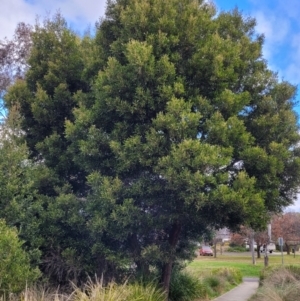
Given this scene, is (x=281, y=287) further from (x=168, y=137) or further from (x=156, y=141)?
(x=156, y=141)

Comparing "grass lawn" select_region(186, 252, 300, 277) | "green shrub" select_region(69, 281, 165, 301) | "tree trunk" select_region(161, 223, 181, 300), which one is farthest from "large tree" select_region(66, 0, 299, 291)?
"grass lawn" select_region(186, 252, 300, 277)

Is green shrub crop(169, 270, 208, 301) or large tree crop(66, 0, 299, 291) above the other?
large tree crop(66, 0, 299, 291)

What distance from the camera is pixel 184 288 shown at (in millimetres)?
13008

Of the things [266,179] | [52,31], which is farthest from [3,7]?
[266,179]

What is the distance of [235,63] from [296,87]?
2.37 m

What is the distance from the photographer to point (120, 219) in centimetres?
862

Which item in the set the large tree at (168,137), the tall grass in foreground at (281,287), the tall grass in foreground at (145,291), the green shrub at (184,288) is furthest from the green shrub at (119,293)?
the green shrub at (184,288)

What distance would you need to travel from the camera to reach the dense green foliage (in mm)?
8617

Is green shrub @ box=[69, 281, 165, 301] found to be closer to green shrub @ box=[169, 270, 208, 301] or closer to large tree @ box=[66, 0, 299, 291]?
large tree @ box=[66, 0, 299, 291]

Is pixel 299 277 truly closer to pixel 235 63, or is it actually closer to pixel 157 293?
pixel 157 293

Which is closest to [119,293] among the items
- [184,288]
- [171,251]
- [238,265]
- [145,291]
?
[145,291]

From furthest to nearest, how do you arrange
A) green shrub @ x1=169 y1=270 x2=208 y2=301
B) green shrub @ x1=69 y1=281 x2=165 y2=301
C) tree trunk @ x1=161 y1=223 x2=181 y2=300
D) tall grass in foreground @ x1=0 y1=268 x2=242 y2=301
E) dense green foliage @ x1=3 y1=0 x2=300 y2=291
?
green shrub @ x1=169 y1=270 x2=208 y2=301, tree trunk @ x1=161 y1=223 x2=181 y2=300, dense green foliage @ x1=3 y1=0 x2=300 y2=291, tall grass in foreground @ x1=0 y1=268 x2=242 y2=301, green shrub @ x1=69 y1=281 x2=165 y2=301

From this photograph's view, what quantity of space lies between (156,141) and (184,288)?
6318 millimetres

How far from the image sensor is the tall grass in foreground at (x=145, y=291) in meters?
7.49
